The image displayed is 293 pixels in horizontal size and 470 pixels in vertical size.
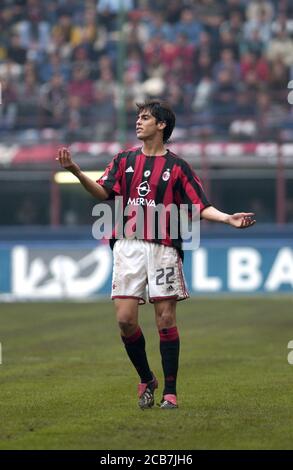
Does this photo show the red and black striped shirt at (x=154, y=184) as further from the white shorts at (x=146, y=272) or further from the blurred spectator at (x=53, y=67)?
the blurred spectator at (x=53, y=67)

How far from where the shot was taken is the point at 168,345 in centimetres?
916

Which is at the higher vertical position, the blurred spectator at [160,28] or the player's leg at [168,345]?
the blurred spectator at [160,28]

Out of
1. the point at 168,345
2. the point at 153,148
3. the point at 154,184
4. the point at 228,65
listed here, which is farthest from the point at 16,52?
the point at 168,345

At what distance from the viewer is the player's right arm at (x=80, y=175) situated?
339 inches

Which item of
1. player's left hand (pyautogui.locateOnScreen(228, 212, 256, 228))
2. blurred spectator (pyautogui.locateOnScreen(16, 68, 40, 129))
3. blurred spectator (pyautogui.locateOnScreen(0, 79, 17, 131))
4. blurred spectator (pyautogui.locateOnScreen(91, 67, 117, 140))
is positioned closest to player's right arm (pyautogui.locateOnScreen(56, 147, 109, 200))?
player's left hand (pyautogui.locateOnScreen(228, 212, 256, 228))

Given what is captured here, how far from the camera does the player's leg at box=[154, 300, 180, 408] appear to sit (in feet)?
29.8

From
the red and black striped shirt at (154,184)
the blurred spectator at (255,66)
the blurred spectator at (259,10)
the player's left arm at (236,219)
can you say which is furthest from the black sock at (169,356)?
the blurred spectator at (259,10)

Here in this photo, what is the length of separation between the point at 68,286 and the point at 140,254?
1411 centimetres

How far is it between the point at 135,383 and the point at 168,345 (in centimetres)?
178

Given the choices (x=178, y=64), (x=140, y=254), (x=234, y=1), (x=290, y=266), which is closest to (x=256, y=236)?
(x=290, y=266)

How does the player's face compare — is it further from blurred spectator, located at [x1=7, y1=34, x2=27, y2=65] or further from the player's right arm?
blurred spectator, located at [x1=7, y1=34, x2=27, y2=65]

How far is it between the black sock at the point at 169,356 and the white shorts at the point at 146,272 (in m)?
0.27

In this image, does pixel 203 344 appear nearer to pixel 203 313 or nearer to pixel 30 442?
pixel 203 313
